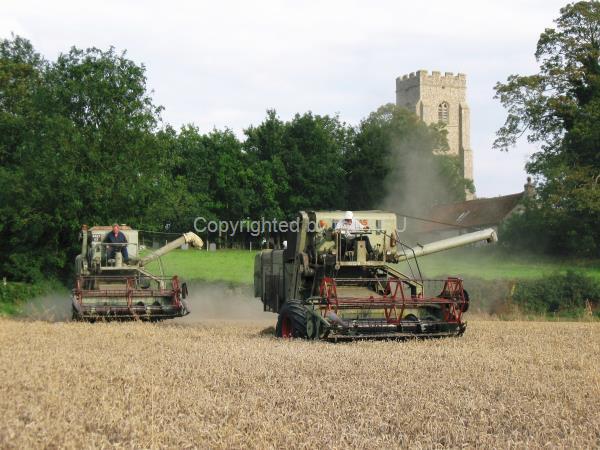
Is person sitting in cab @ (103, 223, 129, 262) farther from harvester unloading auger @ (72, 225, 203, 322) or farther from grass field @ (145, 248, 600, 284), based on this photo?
grass field @ (145, 248, 600, 284)

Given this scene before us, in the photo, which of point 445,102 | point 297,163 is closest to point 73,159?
point 297,163

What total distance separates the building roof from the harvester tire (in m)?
54.2

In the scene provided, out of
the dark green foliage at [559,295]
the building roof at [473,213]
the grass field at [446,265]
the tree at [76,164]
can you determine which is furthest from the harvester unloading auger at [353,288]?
the building roof at [473,213]

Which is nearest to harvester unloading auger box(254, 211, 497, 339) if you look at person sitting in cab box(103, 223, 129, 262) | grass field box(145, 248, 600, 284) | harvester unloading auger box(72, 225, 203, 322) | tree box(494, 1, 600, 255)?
harvester unloading auger box(72, 225, 203, 322)

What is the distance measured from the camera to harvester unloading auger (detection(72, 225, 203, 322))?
2088cm

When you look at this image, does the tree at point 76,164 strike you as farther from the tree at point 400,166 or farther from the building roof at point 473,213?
the building roof at point 473,213

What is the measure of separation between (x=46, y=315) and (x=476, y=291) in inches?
580

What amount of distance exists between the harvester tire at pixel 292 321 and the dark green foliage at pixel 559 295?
15.1 meters

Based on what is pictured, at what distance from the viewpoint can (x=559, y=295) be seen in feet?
96.4

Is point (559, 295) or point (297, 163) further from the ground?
point (297, 163)

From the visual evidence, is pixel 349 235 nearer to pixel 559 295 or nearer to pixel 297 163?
pixel 559 295

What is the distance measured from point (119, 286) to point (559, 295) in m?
15.1

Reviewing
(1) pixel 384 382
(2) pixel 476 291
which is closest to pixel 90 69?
(2) pixel 476 291

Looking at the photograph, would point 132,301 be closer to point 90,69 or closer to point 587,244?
point 90,69
